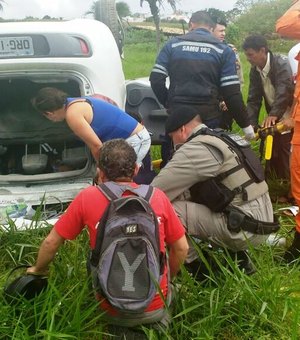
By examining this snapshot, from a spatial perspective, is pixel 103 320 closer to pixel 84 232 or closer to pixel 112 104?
pixel 84 232

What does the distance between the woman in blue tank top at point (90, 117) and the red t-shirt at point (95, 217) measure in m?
1.10

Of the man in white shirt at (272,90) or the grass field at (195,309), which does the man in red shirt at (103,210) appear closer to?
the grass field at (195,309)

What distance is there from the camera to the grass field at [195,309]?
2.79 meters

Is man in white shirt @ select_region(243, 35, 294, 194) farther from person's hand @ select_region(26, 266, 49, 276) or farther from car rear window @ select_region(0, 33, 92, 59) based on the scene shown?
person's hand @ select_region(26, 266, 49, 276)

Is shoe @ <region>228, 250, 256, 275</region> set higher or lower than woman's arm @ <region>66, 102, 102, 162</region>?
lower

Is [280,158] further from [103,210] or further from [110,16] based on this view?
[103,210]

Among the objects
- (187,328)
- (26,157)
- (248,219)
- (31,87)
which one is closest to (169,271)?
(187,328)

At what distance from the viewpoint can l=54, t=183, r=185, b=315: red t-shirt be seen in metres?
2.71

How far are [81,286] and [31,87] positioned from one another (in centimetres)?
252

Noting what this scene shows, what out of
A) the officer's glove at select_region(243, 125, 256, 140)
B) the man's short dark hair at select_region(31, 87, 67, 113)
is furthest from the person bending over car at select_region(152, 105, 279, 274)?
the officer's glove at select_region(243, 125, 256, 140)

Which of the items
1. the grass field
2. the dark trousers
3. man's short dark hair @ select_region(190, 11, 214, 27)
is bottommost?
the dark trousers

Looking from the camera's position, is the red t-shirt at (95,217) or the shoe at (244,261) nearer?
the red t-shirt at (95,217)

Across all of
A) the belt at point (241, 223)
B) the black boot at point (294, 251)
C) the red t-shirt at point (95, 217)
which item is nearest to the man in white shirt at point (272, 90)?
the black boot at point (294, 251)

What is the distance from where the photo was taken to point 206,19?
498 cm
